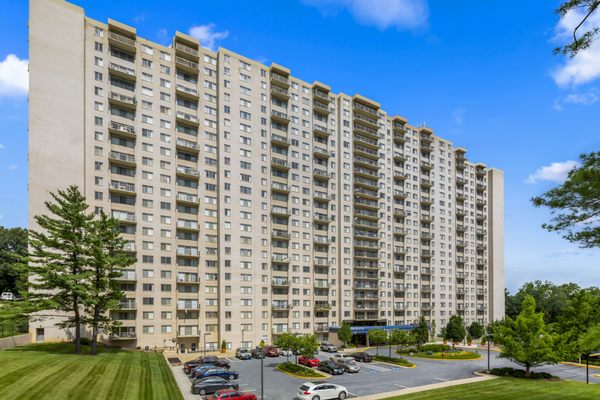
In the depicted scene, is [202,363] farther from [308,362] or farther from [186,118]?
[186,118]

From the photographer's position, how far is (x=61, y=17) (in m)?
62.1

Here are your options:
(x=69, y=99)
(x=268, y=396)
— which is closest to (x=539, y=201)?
(x=268, y=396)

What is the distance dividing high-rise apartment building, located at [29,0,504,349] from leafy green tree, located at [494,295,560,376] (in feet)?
136

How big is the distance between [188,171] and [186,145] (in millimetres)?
4717

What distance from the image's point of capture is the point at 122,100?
65.6m

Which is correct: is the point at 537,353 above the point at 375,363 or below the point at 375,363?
above

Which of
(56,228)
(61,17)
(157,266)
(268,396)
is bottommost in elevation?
(268,396)

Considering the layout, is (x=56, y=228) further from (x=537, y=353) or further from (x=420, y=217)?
(x=420, y=217)

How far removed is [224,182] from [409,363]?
43.6m

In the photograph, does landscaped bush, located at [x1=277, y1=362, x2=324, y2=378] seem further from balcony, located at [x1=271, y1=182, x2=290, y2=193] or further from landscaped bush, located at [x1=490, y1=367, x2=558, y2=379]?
balcony, located at [x1=271, y1=182, x2=290, y2=193]

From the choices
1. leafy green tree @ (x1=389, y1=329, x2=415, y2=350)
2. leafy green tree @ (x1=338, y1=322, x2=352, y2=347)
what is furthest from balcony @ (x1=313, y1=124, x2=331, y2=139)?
leafy green tree @ (x1=389, y1=329, x2=415, y2=350)

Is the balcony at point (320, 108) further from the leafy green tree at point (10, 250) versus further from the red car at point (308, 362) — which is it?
the leafy green tree at point (10, 250)

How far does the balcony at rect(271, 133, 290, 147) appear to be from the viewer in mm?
80062

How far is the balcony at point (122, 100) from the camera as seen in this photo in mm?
64812
